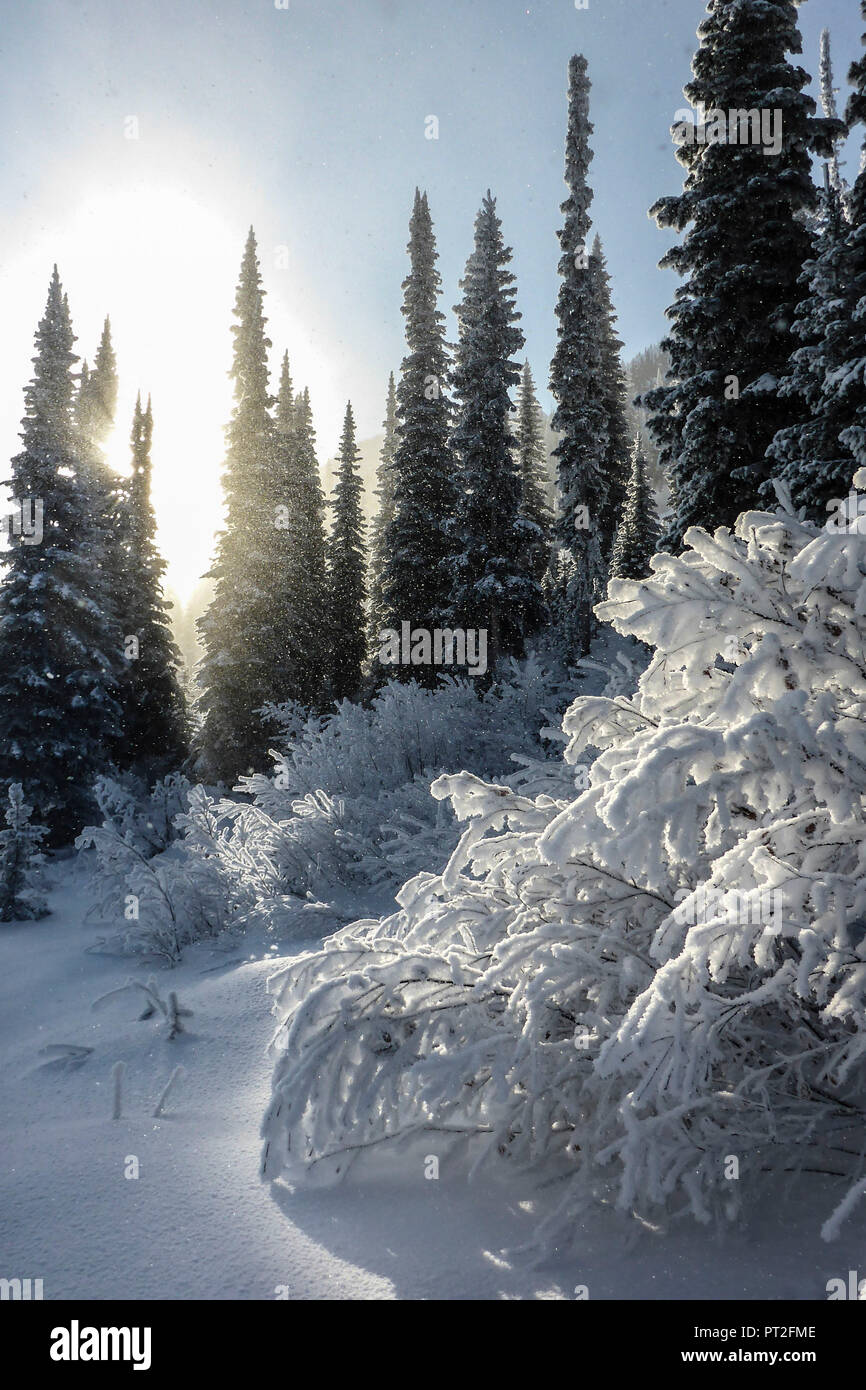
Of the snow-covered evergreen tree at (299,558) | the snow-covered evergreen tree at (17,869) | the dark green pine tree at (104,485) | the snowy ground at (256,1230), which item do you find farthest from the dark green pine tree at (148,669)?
the snowy ground at (256,1230)

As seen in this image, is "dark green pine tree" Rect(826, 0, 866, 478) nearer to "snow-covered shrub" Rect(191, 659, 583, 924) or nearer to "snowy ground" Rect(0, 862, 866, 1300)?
"snow-covered shrub" Rect(191, 659, 583, 924)

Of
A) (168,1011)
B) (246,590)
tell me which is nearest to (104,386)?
(246,590)

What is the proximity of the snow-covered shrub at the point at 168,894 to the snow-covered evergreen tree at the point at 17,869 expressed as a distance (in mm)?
2618

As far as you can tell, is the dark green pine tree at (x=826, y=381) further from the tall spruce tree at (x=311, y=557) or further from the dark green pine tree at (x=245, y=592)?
the tall spruce tree at (x=311, y=557)

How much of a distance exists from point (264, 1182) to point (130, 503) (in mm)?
28148

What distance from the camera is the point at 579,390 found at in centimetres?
2061

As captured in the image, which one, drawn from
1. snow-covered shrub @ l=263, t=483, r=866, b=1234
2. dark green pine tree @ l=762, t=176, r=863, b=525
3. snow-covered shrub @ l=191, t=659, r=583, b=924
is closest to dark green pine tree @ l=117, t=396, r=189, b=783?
snow-covered shrub @ l=191, t=659, r=583, b=924

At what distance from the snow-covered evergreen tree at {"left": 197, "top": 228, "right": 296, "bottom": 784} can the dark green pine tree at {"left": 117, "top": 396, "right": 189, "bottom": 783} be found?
2584 mm

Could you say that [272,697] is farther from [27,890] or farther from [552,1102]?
[552,1102]

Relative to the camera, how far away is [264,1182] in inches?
98.7

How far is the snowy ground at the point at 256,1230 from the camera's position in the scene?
192 cm

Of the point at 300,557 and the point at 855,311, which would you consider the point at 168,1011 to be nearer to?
the point at 855,311

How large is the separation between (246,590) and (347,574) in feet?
38.2
